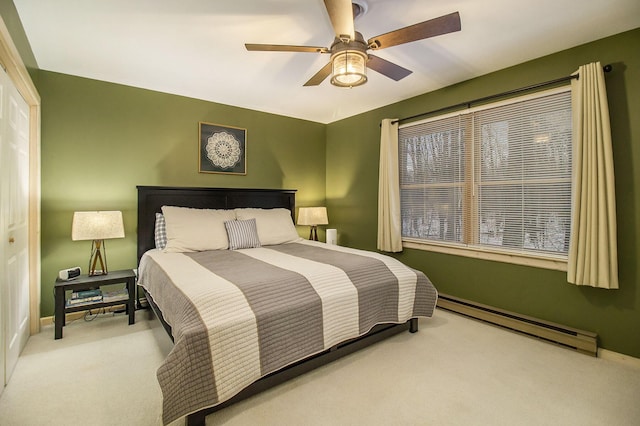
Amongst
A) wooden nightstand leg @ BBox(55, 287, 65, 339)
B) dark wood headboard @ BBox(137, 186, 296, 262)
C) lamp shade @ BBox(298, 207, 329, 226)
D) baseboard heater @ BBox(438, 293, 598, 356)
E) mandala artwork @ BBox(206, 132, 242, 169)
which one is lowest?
baseboard heater @ BBox(438, 293, 598, 356)

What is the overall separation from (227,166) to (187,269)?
2.01 metres

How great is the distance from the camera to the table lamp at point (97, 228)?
2.77 m

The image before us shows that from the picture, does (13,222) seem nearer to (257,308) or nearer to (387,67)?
(257,308)

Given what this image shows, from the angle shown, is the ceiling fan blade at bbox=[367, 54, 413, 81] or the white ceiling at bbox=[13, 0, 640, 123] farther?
the ceiling fan blade at bbox=[367, 54, 413, 81]

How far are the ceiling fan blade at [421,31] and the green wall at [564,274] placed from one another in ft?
5.24

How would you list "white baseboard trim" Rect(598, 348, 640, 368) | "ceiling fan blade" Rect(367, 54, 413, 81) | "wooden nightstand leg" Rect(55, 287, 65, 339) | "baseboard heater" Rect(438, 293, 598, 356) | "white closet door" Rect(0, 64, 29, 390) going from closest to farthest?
"white closet door" Rect(0, 64, 29, 390) → "ceiling fan blade" Rect(367, 54, 413, 81) → "white baseboard trim" Rect(598, 348, 640, 368) → "baseboard heater" Rect(438, 293, 598, 356) → "wooden nightstand leg" Rect(55, 287, 65, 339)

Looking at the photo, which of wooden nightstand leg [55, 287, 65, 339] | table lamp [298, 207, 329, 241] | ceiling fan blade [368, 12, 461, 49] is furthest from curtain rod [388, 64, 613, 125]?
wooden nightstand leg [55, 287, 65, 339]

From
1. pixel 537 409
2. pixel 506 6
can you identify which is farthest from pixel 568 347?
pixel 506 6

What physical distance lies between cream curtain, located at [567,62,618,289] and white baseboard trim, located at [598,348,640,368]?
0.54 metres

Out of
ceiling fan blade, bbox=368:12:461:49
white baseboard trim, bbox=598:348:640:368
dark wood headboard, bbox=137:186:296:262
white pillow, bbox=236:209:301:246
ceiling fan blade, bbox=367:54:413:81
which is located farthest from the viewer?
white pillow, bbox=236:209:301:246

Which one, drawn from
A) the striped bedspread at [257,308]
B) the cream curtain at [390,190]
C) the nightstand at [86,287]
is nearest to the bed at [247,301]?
the striped bedspread at [257,308]

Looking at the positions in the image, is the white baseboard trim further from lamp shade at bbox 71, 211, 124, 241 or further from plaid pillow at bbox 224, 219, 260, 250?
lamp shade at bbox 71, 211, 124, 241

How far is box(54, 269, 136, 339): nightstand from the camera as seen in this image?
8.44 ft

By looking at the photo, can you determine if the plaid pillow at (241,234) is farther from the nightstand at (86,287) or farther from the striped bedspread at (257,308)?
the nightstand at (86,287)
